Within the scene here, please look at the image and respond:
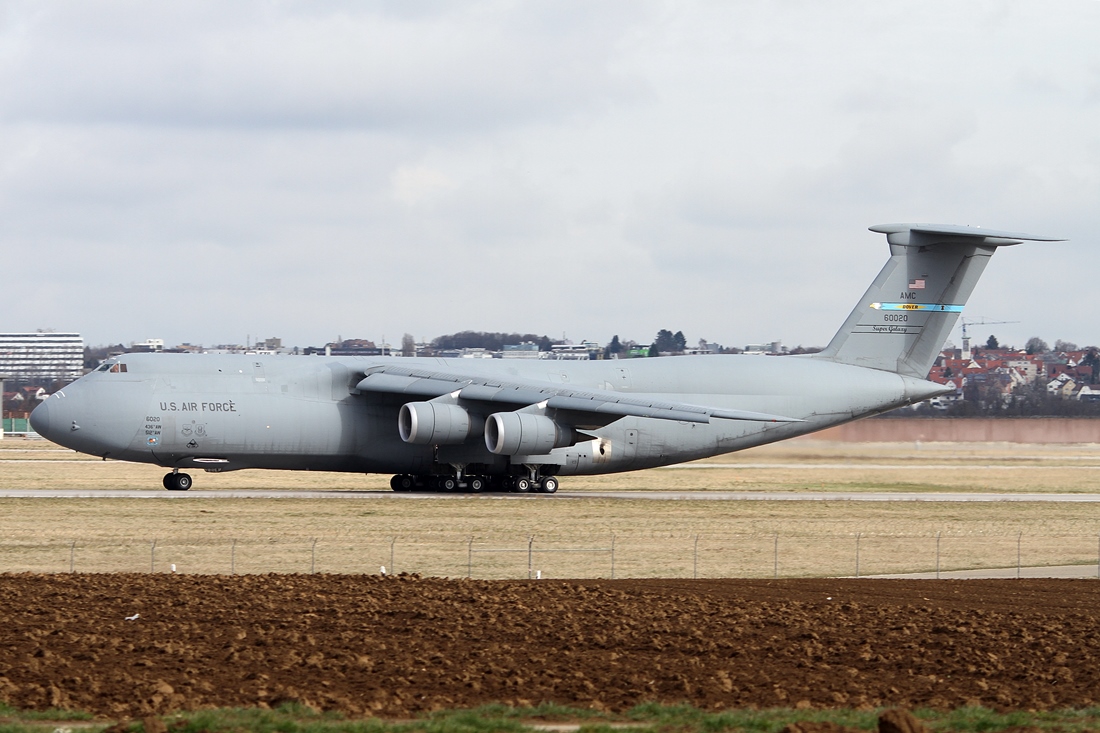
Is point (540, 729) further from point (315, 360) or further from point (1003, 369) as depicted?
point (1003, 369)

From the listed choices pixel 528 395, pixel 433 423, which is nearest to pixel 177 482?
pixel 433 423

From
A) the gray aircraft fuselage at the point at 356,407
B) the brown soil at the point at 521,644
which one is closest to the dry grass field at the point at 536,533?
the gray aircraft fuselage at the point at 356,407

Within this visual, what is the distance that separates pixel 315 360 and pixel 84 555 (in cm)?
1499

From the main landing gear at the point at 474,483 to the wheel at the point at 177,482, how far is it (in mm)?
5510

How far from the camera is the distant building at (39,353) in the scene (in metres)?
174

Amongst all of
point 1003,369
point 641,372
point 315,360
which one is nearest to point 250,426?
point 315,360

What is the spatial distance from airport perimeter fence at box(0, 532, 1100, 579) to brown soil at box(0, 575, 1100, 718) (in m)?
2.64

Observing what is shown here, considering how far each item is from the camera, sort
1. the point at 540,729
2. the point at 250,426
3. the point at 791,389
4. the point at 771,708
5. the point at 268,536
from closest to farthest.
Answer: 1. the point at 540,729
2. the point at 771,708
3. the point at 268,536
4. the point at 250,426
5. the point at 791,389

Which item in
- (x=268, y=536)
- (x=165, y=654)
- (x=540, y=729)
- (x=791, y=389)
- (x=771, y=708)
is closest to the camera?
(x=540, y=729)

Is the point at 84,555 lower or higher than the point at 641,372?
lower

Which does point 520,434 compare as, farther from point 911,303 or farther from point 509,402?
point 911,303

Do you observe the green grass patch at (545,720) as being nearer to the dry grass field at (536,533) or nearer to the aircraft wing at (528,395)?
the dry grass field at (536,533)

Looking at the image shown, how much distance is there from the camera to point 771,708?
10625mm

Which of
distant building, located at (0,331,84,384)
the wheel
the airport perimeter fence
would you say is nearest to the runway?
the wheel
